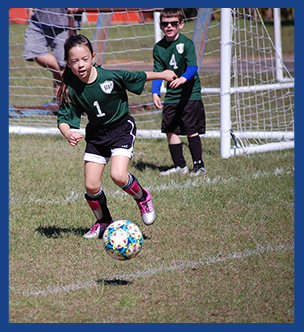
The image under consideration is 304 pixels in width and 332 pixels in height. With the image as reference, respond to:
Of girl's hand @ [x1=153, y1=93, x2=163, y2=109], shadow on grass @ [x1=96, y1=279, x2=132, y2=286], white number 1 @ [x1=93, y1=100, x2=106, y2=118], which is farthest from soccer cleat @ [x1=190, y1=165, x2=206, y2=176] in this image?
shadow on grass @ [x1=96, y1=279, x2=132, y2=286]

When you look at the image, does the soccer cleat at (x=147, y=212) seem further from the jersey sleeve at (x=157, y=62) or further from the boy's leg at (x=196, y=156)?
the jersey sleeve at (x=157, y=62)

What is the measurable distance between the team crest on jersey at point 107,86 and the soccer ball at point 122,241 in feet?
3.93

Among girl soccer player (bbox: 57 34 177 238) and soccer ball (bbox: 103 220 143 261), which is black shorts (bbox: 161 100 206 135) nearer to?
girl soccer player (bbox: 57 34 177 238)

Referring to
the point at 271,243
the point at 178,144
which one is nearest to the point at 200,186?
the point at 178,144

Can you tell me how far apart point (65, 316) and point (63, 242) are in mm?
1183

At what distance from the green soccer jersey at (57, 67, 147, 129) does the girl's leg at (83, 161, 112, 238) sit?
1.30ft

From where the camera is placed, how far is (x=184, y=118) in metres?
6.11

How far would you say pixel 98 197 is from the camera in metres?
4.27

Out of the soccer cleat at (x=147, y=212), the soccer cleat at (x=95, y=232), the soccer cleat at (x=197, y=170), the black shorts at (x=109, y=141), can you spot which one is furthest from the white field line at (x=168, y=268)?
the soccer cleat at (x=197, y=170)

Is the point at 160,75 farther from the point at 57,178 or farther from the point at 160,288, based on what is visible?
the point at 57,178

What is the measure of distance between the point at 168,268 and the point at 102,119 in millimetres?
1409

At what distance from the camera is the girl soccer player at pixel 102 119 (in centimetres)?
404

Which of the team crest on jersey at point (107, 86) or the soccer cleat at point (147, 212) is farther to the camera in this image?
the soccer cleat at point (147, 212)

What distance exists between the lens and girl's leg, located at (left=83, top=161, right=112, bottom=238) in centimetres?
416
